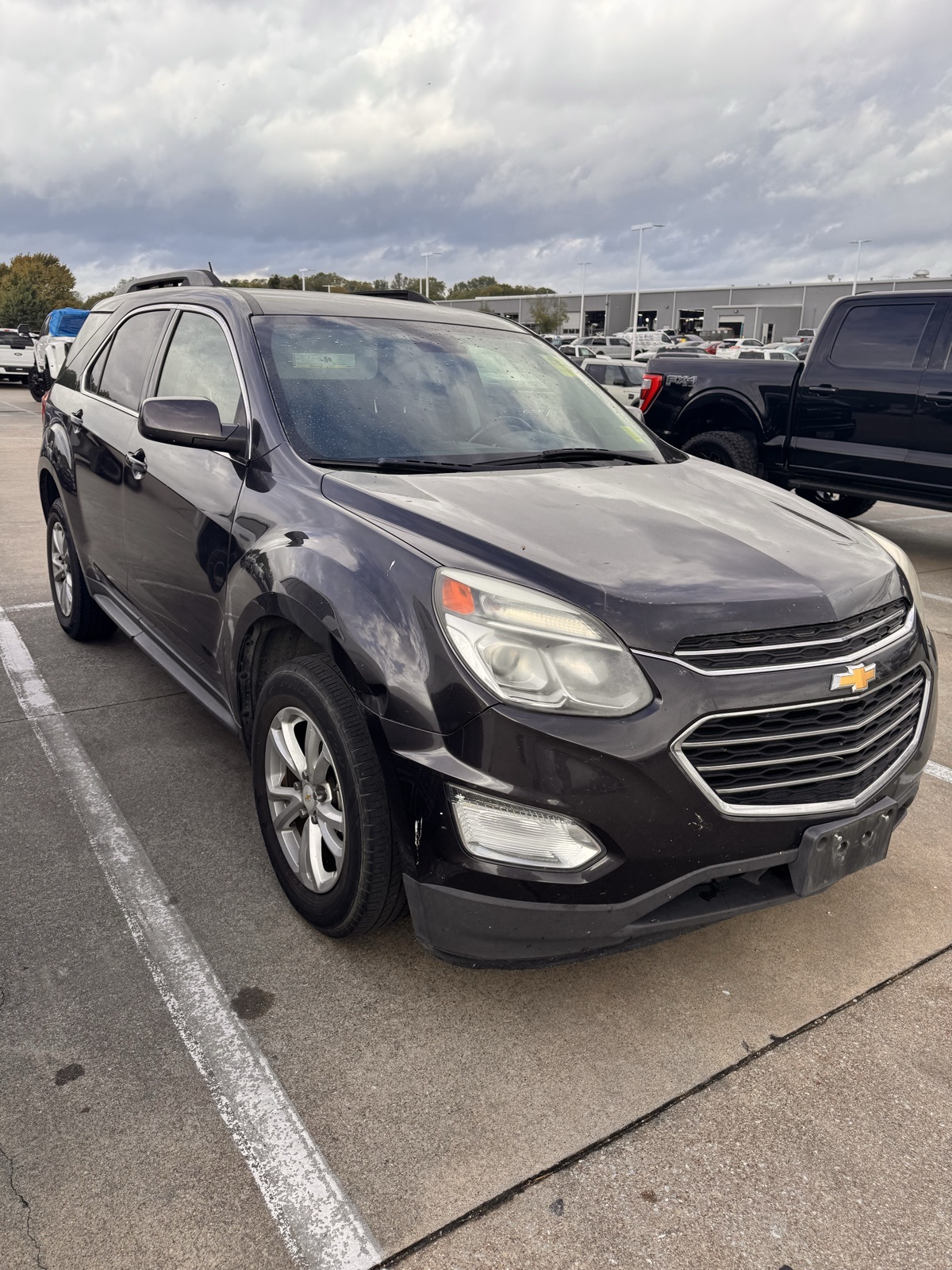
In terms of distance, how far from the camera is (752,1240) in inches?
74.6

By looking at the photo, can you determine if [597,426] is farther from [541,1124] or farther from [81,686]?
[81,686]

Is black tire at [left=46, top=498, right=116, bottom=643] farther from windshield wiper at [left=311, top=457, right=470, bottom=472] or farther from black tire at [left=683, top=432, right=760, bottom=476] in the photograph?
black tire at [left=683, top=432, right=760, bottom=476]

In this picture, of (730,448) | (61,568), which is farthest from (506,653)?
(730,448)

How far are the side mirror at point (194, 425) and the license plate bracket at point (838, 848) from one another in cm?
198

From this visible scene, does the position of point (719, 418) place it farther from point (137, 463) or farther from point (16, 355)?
point (16, 355)

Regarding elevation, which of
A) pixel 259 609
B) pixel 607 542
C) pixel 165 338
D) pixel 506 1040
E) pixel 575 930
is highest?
pixel 165 338

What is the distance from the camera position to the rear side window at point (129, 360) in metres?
4.14

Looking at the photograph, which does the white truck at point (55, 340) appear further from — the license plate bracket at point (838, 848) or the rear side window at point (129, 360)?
the license plate bracket at point (838, 848)

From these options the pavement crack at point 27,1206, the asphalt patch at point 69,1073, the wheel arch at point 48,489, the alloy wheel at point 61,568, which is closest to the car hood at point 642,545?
the asphalt patch at point 69,1073

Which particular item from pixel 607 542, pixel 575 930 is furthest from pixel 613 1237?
pixel 607 542

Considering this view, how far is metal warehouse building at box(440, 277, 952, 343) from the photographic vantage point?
82.1 meters

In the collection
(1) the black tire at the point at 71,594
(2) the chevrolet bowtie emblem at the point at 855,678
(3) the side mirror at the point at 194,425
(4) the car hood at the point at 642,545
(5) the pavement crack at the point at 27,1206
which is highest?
(3) the side mirror at the point at 194,425

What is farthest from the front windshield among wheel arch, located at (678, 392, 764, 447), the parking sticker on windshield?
wheel arch, located at (678, 392, 764, 447)

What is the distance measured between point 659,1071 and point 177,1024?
1174 millimetres
